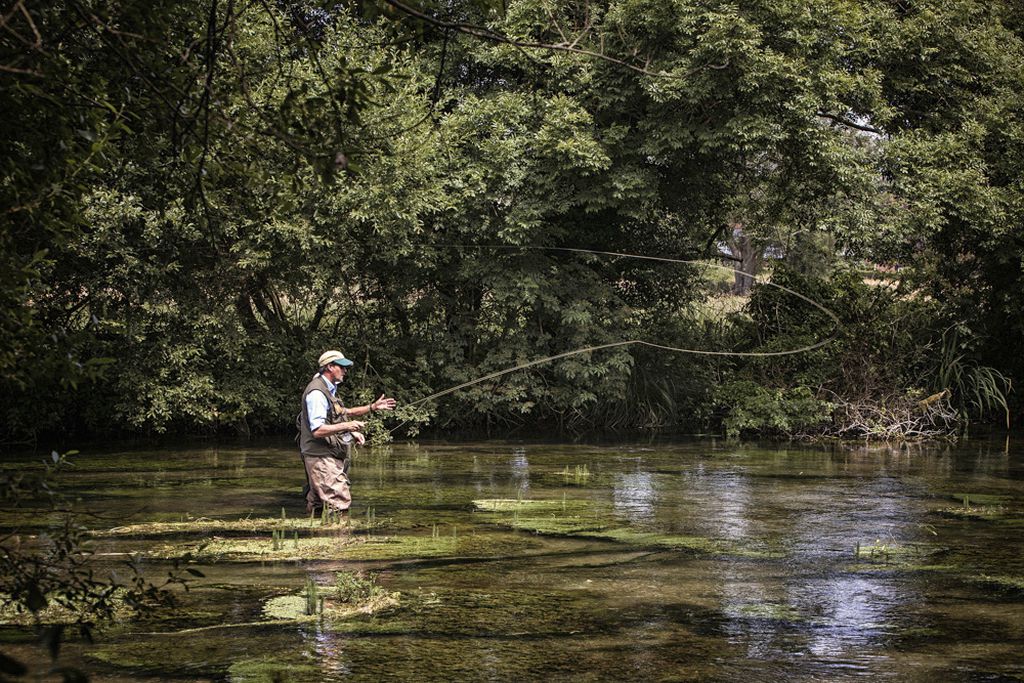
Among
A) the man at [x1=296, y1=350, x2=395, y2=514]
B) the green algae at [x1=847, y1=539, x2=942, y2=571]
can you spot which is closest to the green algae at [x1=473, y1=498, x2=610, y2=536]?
the man at [x1=296, y1=350, x2=395, y2=514]

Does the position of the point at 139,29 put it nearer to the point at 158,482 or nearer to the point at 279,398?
the point at 158,482

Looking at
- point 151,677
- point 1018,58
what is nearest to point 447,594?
→ point 151,677

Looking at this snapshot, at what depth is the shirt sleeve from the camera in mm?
11383

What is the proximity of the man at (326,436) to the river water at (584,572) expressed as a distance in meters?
0.41

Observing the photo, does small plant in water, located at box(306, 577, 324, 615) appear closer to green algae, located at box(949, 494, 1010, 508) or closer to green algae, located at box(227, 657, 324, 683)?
green algae, located at box(227, 657, 324, 683)

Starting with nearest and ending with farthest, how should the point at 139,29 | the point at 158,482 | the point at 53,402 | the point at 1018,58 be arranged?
1. the point at 139,29
2. the point at 158,482
3. the point at 53,402
4. the point at 1018,58

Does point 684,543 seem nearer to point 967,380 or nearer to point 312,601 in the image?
point 312,601

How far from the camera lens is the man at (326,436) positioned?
37.4 ft

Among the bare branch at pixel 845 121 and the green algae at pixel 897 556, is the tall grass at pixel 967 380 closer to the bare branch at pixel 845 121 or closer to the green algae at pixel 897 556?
the bare branch at pixel 845 121

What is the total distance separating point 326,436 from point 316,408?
0.93ft

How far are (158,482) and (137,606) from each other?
11236 mm

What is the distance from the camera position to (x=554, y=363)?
22875 mm

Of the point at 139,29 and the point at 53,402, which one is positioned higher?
the point at 139,29

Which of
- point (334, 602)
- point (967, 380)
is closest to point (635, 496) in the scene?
point (334, 602)
